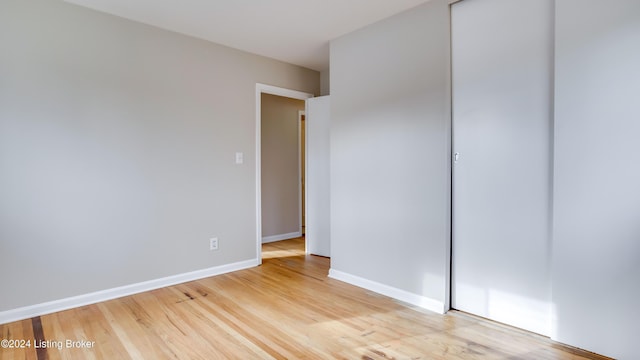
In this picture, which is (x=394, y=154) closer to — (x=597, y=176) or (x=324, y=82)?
(x=597, y=176)

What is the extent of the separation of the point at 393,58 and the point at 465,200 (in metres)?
1.37

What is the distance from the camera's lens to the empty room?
1.94 m

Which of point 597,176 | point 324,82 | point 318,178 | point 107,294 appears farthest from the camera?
point 324,82

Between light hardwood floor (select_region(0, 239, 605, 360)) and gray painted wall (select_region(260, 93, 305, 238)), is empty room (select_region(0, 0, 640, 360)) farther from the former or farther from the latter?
gray painted wall (select_region(260, 93, 305, 238))

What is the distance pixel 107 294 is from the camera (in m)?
2.84

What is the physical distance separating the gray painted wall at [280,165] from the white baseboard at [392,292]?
2.07m

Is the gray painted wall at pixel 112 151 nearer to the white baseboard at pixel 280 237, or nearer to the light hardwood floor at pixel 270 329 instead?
the light hardwood floor at pixel 270 329

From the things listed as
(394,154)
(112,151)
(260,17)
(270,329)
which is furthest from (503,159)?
(112,151)

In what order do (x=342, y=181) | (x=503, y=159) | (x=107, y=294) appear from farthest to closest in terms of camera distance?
(x=342, y=181) < (x=107, y=294) < (x=503, y=159)

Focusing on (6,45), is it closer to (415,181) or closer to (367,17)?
(367,17)

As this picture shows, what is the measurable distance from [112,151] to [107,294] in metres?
1.26

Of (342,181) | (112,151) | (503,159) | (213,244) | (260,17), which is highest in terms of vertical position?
(260,17)

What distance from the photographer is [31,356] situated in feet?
6.50

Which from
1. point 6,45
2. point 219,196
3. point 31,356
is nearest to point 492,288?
point 219,196
